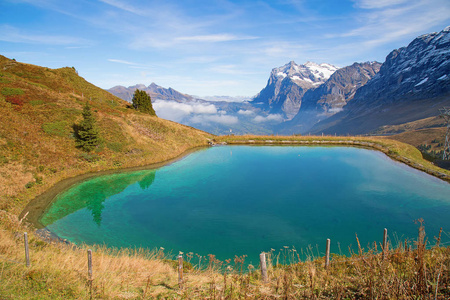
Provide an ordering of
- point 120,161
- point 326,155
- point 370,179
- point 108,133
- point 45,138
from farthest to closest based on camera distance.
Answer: point 326,155
point 108,133
point 120,161
point 45,138
point 370,179

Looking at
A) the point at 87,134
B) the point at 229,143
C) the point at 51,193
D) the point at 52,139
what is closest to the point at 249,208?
the point at 51,193

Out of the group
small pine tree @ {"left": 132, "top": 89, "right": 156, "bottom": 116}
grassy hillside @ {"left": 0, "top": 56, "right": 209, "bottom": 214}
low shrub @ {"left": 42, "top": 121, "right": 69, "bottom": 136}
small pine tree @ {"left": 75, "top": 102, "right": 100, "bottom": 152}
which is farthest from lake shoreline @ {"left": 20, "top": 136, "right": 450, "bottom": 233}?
small pine tree @ {"left": 132, "top": 89, "right": 156, "bottom": 116}

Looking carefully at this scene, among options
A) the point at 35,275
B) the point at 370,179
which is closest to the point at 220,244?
the point at 35,275

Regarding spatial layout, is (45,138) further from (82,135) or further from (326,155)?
(326,155)

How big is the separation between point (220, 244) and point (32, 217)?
14.9 meters

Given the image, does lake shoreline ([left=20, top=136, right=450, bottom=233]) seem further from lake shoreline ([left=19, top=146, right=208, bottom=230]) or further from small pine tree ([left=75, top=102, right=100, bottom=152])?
small pine tree ([left=75, top=102, right=100, bottom=152])

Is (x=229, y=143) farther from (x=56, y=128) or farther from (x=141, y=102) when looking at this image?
(x=56, y=128)

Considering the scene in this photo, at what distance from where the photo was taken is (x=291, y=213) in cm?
1952

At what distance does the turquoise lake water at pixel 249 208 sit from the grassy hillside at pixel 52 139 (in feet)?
11.7

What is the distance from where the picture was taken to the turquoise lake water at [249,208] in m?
15.9

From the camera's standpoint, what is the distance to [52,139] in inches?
1243

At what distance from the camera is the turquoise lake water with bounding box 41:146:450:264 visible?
A: 15898 millimetres

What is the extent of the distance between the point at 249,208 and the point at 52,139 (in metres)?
27.8

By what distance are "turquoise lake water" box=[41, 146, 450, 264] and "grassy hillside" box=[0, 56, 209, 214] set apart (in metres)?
3.56
